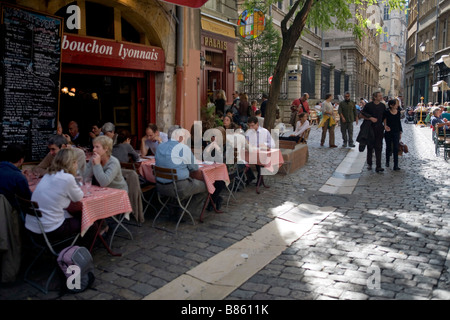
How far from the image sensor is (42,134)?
6965 mm

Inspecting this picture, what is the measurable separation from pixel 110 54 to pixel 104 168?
4048 millimetres

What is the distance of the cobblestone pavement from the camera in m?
4.15

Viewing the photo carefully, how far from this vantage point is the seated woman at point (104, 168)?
16.9 feet

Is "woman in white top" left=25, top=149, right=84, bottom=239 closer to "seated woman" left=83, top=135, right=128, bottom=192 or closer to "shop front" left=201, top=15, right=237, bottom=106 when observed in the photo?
"seated woman" left=83, top=135, right=128, bottom=192

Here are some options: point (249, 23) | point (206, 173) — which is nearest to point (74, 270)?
point (206, 173)

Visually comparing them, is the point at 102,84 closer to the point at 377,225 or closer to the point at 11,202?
the point at 11,202

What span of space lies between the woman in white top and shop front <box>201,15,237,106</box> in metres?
9.51

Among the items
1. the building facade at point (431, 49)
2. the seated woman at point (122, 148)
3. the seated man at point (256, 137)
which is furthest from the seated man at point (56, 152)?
the building facade at point (431, 49)

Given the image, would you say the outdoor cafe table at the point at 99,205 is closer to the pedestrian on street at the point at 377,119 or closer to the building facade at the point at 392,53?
the pedestrian on street at the point at 377,119

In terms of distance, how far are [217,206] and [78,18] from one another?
4523 millimetres

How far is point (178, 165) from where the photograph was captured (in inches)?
240

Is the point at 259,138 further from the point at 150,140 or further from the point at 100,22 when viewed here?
the point at 100,22

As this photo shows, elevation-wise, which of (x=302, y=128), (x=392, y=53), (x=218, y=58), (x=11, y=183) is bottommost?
(x=11, y=183)
